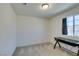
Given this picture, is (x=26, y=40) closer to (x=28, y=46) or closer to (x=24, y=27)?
(x=28, y=46)

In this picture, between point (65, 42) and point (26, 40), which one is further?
point (26, 40)

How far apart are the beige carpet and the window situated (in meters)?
0.68

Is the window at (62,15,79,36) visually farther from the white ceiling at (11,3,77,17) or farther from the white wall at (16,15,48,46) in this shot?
the white wall at (16,15,48,46)

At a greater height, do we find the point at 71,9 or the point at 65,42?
the point at 71,9

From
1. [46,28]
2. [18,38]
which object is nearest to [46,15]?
[46,28]

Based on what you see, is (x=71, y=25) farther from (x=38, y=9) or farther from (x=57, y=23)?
(x=38, y=9)

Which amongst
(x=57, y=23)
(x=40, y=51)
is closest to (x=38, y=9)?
(x=57, y=23)

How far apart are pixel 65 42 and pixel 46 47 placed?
81 cm

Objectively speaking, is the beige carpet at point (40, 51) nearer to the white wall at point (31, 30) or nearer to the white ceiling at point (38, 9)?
the white wall at point (31, 30)

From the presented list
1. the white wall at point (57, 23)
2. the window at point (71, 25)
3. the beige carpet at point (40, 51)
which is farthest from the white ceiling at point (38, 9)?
the beige carpet at point (40, 51)

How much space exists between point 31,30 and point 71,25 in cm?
161

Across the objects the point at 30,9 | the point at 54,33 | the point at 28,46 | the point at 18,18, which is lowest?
the point at 28,46

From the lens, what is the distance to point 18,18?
314cm

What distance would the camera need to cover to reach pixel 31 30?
10.3 feet
